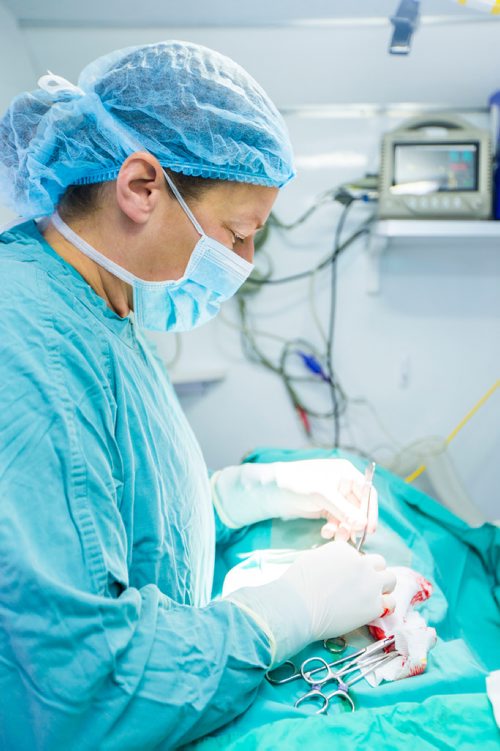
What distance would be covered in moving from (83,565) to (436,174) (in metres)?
1.39

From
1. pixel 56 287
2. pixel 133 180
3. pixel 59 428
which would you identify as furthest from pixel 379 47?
pixel 59 428

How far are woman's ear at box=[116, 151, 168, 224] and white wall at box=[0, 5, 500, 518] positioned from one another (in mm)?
953

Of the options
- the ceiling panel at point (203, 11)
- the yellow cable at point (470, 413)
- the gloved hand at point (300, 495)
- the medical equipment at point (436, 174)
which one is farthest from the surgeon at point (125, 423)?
the yellow cable at point (470, 413)

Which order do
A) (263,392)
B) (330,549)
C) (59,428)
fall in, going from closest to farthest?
1. (59,428)
2. (330,549)
3. (263,392)

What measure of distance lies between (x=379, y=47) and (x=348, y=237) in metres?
0.53

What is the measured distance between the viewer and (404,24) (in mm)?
1097

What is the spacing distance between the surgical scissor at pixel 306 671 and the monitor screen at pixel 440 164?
3.89ft

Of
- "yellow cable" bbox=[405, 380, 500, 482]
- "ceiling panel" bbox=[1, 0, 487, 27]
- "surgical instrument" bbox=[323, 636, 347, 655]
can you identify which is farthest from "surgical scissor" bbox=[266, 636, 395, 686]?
"ceiling panel" bbox=[1, 0, 487, 27]

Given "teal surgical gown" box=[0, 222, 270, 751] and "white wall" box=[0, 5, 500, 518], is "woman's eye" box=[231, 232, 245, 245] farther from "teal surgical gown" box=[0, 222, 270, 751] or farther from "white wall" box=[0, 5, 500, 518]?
"white wall" box=[0, 5, 500, 518]

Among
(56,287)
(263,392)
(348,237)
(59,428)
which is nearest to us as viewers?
(59,428)

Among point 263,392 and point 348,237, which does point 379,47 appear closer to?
point 348,237

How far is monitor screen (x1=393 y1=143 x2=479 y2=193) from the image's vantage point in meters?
1.59

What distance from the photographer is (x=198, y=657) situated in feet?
2.35

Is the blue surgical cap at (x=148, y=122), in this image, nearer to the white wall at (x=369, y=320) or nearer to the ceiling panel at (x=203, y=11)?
the ceiling panel at (x=203, y=11)
